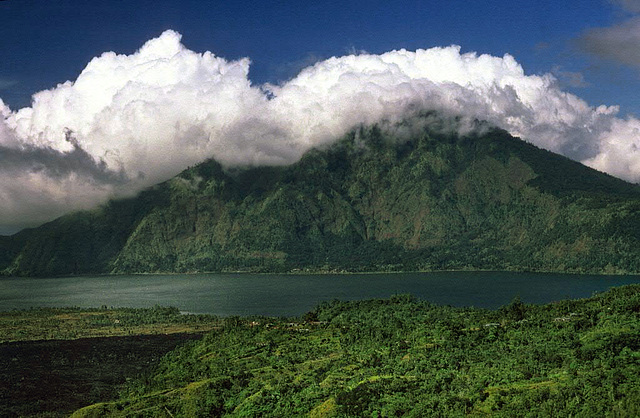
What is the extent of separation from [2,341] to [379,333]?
282ft

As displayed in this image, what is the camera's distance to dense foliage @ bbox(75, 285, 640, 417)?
3644cm

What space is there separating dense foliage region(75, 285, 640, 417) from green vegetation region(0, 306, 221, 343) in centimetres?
5113

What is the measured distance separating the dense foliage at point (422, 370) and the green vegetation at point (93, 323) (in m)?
51.1

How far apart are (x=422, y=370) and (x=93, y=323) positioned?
11557 cm

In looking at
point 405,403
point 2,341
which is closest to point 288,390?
point 405,403

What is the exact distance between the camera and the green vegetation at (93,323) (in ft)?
422

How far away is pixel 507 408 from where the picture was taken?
116ft

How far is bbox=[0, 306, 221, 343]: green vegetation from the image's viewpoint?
128750 mm

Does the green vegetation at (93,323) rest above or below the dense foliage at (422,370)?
below

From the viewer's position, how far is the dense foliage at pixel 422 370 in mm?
36438

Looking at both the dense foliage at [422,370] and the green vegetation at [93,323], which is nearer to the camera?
the dense foliage at [422,370]

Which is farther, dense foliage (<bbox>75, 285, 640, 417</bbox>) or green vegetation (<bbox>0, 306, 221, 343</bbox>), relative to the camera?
green vegetation (<bbox>0, 306, 221, 343</bbox>)

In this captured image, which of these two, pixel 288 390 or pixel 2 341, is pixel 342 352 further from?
pixel 2 341

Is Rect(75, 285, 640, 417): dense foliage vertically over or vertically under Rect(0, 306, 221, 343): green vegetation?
over
